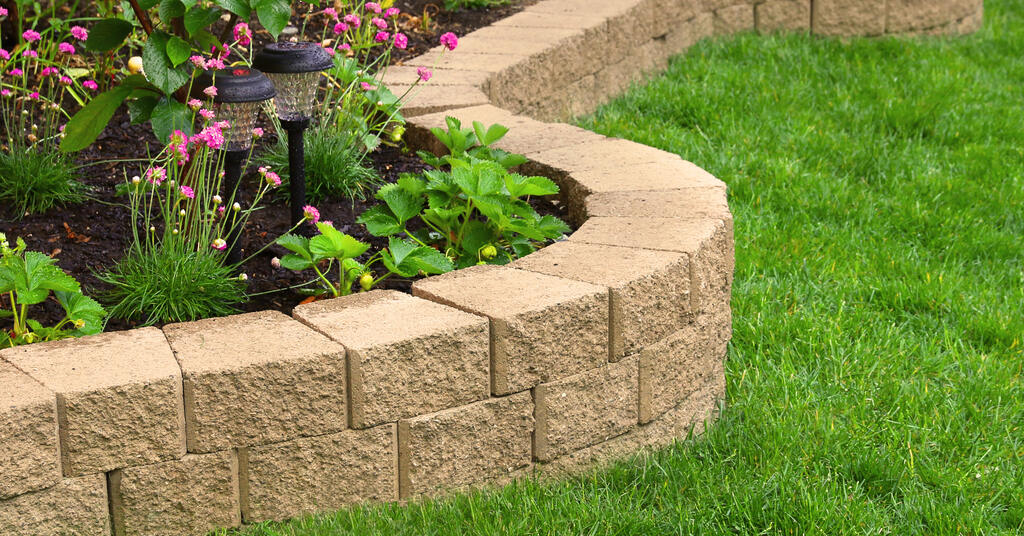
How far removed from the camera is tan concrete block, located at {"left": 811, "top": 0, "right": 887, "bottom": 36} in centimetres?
655

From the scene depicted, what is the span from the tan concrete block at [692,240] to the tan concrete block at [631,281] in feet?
0.13

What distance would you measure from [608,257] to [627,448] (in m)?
0.47

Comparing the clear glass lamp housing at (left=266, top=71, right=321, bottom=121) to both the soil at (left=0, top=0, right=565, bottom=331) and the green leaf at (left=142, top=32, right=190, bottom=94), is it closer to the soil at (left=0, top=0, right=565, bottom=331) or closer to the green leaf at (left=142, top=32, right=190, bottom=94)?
the green leaf at (left=142, top=32, right=190, bottom=94)

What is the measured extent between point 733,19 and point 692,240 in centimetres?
396

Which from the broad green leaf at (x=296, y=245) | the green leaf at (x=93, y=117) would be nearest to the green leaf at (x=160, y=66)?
the green leaf at (x=93, y=117)

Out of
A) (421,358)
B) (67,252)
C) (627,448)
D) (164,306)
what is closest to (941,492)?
(627,448)

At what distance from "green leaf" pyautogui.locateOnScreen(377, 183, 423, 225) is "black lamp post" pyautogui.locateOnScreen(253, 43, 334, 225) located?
23 centimetres

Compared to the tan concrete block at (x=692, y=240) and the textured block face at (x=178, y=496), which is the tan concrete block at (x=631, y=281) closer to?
the tan concrete block at (x=692, y=240)

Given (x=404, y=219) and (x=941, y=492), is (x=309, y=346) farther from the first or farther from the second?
(x=941, y=492)

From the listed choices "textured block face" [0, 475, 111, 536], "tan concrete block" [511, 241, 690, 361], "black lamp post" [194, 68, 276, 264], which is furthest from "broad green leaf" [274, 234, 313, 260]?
"textured block face" [0, 475, 111, 536]

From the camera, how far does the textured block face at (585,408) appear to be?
2.67 meters

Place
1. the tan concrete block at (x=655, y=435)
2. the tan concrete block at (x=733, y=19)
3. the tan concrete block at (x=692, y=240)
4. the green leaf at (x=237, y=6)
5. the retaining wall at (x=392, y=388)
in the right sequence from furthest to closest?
the tan concrete block at (x=733, y=19) → the tan concrete block at (x=692, y=240) → the tan concrete block at (x=655, y=435) → the green leaf at (x=237, y=6) → the retaining wall at (x=392, y=388)

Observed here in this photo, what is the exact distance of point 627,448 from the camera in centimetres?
287

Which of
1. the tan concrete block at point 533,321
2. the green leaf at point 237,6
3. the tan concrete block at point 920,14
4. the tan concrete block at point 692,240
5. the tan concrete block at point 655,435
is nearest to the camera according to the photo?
the tan concrete block at point 533,321
